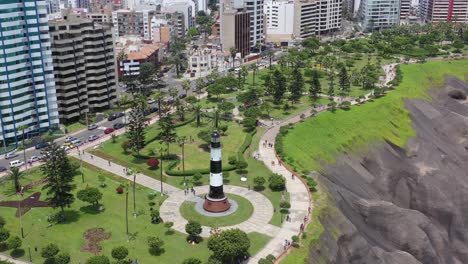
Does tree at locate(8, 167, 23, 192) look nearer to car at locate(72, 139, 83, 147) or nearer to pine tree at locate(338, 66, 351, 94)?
car at locate(72, 139, 83, 147)

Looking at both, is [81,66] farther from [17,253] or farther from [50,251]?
[50,251]

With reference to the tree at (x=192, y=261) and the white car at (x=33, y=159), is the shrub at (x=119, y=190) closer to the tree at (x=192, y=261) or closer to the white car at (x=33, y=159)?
the white car at (x=33, y=159)

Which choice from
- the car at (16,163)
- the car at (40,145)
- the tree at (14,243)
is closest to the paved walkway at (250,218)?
the tree at (14,243)

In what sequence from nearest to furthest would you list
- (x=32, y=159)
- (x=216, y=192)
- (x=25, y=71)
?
(x=216, y=192) → (x=32, y=159) → (x=25, y=71)

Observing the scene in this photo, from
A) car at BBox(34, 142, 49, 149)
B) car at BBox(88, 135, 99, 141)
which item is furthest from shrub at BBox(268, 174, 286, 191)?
car at BBox(34, 142, 49, 149)

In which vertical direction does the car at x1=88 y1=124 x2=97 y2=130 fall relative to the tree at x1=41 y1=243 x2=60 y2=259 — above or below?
above

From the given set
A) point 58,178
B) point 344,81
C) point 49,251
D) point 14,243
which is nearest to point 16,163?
point 58,178
